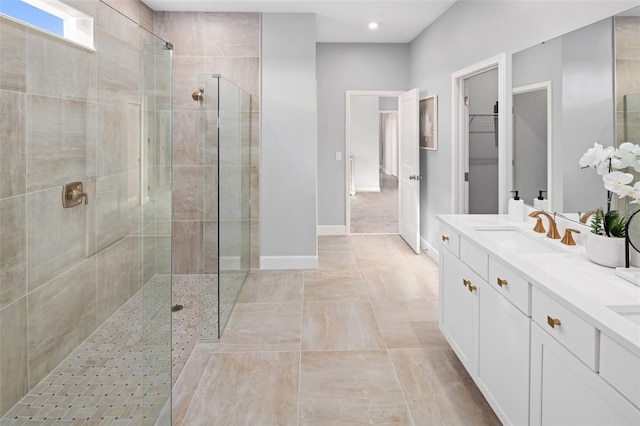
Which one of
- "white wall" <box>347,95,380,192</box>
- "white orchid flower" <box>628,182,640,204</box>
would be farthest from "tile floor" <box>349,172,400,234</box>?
"white orchid flower" <box>628,182,640,204</box>

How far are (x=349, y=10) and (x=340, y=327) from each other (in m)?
3.19

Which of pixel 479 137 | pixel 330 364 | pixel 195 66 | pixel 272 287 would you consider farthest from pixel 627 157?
pixel 195 66

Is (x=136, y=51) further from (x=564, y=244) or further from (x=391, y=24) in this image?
(x=391, y=24)

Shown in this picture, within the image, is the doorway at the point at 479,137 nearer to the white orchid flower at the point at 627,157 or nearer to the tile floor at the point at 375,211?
the white orchid flower at the point at 627,157

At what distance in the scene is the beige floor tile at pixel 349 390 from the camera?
2.11 metres

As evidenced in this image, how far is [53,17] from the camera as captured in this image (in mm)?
1222

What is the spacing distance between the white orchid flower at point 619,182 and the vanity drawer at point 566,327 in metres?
0.62

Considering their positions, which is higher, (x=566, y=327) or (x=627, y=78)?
(x=627, y=78)

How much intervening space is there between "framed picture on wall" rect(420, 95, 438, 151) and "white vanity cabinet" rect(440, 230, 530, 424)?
250 cm

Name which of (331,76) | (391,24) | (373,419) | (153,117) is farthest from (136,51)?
(331,76)

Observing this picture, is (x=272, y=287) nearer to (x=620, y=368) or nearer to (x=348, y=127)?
(x=348, y=127)

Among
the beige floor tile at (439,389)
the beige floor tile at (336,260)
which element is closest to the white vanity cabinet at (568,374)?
the beige floor tile at (439,389)

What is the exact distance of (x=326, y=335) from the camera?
9.97 ft

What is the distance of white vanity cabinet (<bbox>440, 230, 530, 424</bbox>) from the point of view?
1.71 m
